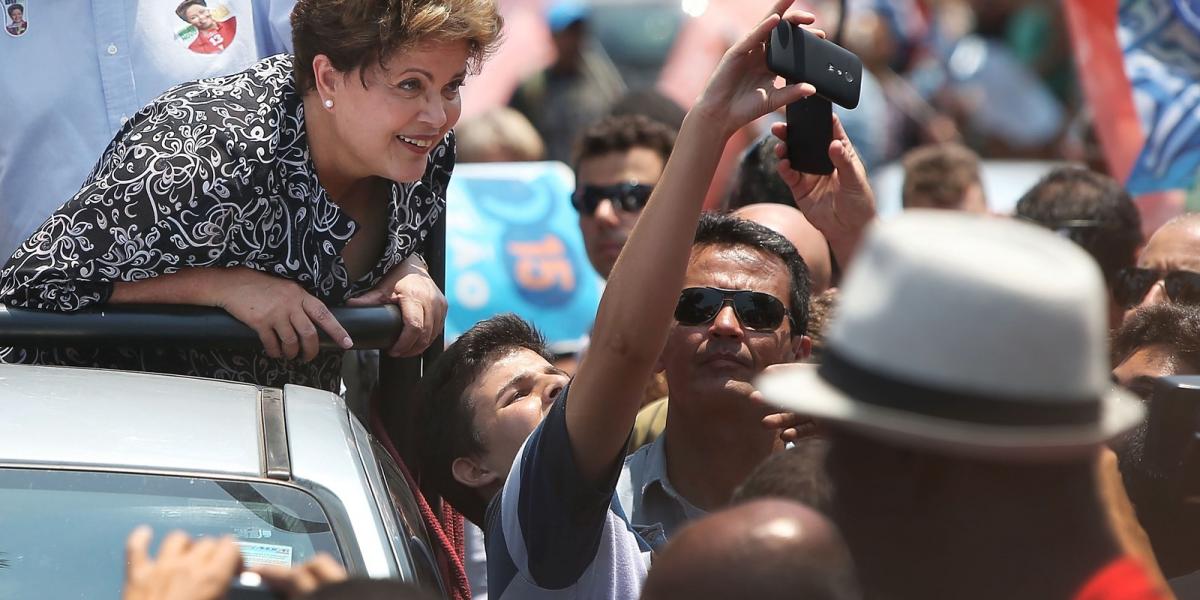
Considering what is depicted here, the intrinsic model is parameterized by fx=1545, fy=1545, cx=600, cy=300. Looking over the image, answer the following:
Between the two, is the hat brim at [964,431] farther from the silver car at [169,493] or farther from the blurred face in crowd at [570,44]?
the blurred face in crowd at [570,44]

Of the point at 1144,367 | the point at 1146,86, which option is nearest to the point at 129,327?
the point at 1144,367

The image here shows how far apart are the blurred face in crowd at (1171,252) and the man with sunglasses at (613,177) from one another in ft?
5.02

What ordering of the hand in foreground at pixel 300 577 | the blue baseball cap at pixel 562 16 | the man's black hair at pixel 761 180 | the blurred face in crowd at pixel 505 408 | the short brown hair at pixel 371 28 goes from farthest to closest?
1. the blue baseball cap at pixel 562 16
2. the man's black hair at pixel 761 180
3. the blurred face in crowd at pixel 505 408
4. the short brown hair at pixel 371 28
5. the hand in foreground at pixel 300 577

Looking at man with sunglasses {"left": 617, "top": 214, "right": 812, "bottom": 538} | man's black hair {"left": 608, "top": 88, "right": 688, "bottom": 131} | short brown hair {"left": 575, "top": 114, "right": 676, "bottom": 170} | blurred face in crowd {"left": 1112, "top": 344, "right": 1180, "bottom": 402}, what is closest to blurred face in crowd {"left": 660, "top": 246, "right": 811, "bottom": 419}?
man with sunglasses {"left": 617, "top": 214, "right": 812, "bottom": 538}

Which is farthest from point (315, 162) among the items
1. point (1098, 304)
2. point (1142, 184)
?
point (1142, 184)

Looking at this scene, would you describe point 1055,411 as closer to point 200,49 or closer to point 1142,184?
point 200,49

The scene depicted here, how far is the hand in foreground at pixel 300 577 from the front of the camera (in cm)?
165

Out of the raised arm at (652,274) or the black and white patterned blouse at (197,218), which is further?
the black and white patterned blouse at (197,218)

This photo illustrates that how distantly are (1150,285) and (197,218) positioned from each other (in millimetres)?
2457

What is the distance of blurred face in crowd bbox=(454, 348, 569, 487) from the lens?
9.55 ft

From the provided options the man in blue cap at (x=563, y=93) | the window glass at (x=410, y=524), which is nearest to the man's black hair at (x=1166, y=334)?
the window glass at (x=410, y=524)

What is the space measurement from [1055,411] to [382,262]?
169cm

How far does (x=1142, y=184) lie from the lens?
17.5 ft

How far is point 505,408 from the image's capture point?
2953 millimetres
